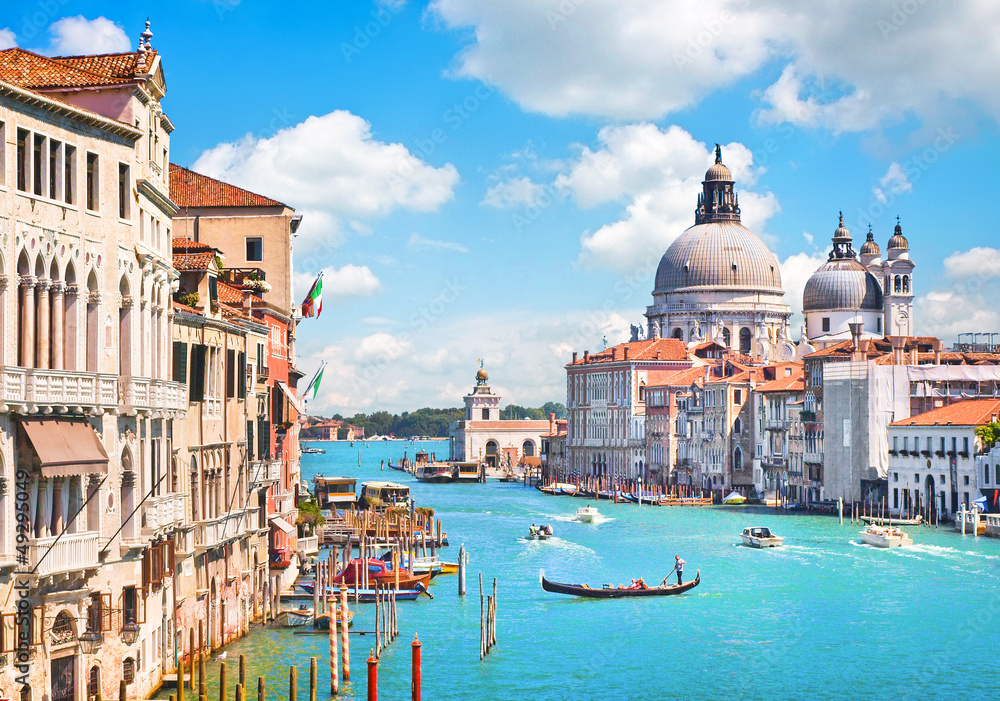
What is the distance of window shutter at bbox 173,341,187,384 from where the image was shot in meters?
18.0

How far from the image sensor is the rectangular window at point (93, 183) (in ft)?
47.5

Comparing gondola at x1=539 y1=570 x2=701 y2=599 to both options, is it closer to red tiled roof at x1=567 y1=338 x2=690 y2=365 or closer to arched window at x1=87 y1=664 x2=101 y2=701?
arched window at x1=87 y1=664 x2=101 y2=701

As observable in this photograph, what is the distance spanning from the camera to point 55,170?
13.9m

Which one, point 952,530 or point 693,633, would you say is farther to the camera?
point 952,530

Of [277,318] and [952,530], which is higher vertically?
[277,318]

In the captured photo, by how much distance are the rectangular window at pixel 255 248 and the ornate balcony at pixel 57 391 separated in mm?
14098

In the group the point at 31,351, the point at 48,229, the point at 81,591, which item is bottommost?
the point at 81,591

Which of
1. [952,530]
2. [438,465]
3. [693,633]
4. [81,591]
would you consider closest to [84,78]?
[81,591]

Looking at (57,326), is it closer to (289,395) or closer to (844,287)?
(289,395)

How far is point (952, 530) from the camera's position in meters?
48.8

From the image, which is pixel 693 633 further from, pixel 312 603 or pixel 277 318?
pixel 277 318

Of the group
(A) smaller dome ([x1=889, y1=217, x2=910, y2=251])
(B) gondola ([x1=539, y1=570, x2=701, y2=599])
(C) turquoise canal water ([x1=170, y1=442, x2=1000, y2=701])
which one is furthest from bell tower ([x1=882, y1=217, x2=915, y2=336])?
(B) gondola ([x1=539, y1=570, x2=701, y2=599])

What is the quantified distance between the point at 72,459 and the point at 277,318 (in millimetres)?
14280

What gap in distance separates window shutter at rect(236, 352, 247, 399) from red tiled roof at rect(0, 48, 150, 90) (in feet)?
21.3
